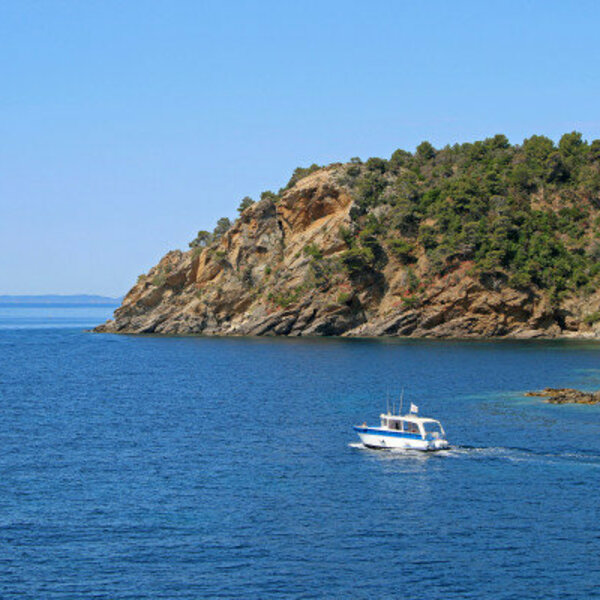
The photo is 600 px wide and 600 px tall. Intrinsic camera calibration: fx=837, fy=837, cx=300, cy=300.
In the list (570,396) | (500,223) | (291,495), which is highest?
(500,223)

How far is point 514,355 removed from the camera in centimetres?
13950

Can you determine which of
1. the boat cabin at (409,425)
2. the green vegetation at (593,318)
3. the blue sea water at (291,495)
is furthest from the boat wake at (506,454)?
the green vegetation at (593,318)

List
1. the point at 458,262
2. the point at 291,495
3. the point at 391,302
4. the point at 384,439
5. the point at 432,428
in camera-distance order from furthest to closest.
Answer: the point at 391,302, the point at 458,262, the point at 432,428, the point at 384,439, the point at 291,495

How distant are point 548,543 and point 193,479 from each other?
25.6 meters

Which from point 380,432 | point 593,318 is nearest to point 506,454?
point 380,432

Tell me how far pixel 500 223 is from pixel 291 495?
131 metres

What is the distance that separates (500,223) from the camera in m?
176

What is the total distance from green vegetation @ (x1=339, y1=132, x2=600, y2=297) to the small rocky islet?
73517mm

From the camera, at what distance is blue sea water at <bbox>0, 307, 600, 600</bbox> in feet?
139

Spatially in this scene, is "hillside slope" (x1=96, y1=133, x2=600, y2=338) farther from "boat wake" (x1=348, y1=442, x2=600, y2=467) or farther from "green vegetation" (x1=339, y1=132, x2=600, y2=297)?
"boat wake" (x1=348, y1=442, x2=600, y2=467)

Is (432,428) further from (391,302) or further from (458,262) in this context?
(391,302)

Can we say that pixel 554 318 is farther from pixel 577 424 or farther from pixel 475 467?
pixel 475 467

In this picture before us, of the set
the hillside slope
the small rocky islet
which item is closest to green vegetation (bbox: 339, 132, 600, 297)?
the hillside slope

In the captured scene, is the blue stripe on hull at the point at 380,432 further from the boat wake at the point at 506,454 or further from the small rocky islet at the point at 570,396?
the small rocky islet at the point at 570,396
